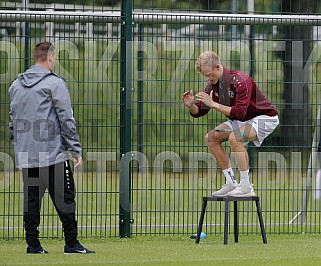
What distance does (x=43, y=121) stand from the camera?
8641mm

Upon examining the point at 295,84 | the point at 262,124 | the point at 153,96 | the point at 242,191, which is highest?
the point at 295,84

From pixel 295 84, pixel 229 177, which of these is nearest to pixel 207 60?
pixel 229 177

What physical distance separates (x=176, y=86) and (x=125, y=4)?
125 centimetres

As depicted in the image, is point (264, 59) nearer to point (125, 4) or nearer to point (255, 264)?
point (125, 4)

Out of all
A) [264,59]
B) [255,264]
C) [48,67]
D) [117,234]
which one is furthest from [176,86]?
[255,264]

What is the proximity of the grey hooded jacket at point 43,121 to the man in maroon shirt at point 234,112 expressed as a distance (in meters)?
1.56

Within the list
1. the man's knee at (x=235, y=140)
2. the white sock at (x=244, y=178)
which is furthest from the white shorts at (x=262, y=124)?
the white sock at (x=244, y=178)

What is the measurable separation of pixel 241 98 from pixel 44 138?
7.10ft

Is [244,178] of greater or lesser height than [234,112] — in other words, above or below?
below

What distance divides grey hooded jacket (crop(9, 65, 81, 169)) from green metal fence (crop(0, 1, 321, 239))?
1.91 meters

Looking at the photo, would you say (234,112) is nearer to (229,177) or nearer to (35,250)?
(229,177)

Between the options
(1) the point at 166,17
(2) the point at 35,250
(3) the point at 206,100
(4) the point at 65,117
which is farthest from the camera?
(1) the point at 166,17

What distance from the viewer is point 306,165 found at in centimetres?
1244

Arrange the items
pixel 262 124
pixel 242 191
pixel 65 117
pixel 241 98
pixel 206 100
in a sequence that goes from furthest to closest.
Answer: pixel 262 124 → pixel 242 191 → pixel 241 98 → pixel 206 100 → pixel 65 117
